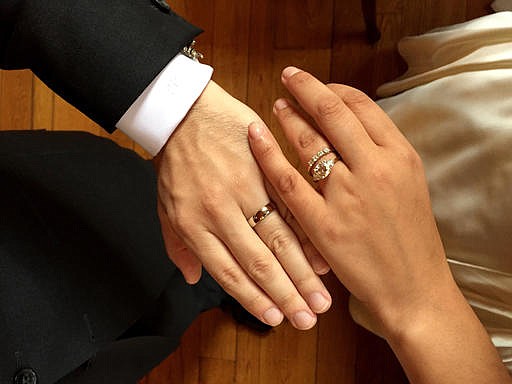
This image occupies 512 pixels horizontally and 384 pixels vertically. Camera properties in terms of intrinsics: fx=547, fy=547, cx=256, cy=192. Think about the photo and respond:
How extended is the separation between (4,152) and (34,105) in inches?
33.5

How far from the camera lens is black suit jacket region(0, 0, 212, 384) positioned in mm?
635

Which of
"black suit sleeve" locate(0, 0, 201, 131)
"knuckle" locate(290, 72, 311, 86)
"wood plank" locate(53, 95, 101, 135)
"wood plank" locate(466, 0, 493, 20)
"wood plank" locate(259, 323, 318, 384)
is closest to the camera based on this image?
"black suit sleeve" locate(0, 0, 201, 131)

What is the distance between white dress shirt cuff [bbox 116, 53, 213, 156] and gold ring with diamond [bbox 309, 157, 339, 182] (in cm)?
18

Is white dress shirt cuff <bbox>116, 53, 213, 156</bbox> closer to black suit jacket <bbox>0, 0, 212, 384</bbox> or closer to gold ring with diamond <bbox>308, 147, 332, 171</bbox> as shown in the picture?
black suit jacket <bbox>0, 0, 212, 384</bbox>

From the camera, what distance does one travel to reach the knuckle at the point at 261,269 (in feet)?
2.35

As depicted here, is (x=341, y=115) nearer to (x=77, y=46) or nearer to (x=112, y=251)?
(x=77, y=46)

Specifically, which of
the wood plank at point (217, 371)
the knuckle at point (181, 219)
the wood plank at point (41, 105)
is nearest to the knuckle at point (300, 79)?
the knuckle at point (181, 219)

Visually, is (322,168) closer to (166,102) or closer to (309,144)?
(309,144)

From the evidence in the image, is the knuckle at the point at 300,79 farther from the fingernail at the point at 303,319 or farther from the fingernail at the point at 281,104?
the fingernail at the point at 303,319

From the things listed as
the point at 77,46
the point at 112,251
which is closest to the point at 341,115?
the point at 77,46

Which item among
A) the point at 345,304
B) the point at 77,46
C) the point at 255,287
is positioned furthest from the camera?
the point at 345,304

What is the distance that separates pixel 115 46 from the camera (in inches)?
25.2

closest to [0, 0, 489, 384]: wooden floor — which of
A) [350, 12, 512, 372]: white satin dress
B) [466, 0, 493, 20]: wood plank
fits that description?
[466, 0, 493, 20]: wood plank

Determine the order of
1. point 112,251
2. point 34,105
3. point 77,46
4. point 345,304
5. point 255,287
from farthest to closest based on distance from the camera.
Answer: point 34,105, point 345,304, point 112,251, point 255,287, point 77,46
